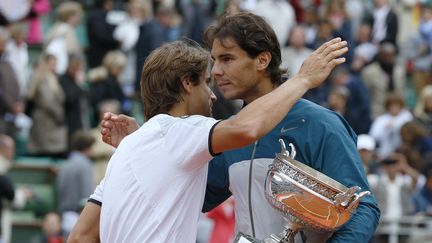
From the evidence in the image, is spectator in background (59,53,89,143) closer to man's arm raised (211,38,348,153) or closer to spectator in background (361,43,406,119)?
spectator in background (361,43,406,119)

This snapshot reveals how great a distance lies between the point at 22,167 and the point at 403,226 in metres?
4.32

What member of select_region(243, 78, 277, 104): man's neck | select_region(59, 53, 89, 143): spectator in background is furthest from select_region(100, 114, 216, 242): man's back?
select_region(59, 53, 89, 143): spectator in background

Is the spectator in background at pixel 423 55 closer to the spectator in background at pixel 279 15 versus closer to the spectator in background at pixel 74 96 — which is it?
the spectator in background at pixel 279 15

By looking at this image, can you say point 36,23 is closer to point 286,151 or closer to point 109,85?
point 109,85

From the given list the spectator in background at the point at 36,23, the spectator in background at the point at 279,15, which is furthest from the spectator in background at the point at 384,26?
the spectator in background at the point at 36,23

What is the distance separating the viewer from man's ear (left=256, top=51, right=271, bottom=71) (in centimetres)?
499

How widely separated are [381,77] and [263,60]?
43.5 ft

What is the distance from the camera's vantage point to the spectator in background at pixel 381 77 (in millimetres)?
17969

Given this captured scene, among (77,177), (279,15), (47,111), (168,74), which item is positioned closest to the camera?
(168,74)

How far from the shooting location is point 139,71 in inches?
648

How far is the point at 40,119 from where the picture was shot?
14.5m

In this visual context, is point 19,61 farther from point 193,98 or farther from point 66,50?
point 193,98

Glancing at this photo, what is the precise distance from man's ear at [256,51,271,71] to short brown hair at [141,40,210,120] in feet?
0.75

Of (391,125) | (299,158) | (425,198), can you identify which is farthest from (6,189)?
(299,158)
